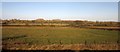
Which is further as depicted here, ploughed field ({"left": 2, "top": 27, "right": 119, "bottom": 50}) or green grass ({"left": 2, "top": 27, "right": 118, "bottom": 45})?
green grass ({"left": 2, "top": 27, "right": 118, "bottom": 45})

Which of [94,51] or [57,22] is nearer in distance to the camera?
[94,51]

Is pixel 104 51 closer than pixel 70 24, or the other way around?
pixel 104 51

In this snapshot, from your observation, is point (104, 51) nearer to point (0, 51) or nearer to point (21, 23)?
point (0, 51)

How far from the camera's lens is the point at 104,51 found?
35.0 ft

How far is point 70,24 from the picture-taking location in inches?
1340

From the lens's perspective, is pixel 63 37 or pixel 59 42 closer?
pixel 59 42

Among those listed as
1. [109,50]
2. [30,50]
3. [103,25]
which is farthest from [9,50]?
[103,25]

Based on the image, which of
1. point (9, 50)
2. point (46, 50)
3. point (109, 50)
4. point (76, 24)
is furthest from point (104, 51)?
point (76, 24)

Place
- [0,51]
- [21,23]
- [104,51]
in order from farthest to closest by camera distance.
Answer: [21,23] → [104,51] → [0,51]

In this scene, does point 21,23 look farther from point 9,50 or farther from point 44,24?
point 9,50

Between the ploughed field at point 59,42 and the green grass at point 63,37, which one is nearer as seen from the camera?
the ploughed field at point 59,42

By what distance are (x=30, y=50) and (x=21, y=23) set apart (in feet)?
74.9

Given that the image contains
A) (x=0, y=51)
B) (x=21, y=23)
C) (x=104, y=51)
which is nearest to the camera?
(x=0, y=51)

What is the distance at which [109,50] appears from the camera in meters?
11.0
